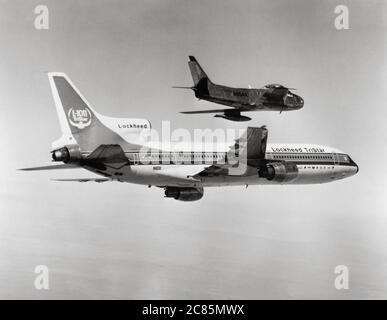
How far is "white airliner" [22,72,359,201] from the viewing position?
46969mm

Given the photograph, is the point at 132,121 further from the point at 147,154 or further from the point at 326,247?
the point at 326,247

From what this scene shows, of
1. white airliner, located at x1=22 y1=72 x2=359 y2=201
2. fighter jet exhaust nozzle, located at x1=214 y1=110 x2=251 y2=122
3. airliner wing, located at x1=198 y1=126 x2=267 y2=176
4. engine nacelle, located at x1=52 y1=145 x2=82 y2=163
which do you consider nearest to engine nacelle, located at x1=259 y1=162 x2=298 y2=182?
white airliner, located at x1=22 y1=72 x2=359 y2=201

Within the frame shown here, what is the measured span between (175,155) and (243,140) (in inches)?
221

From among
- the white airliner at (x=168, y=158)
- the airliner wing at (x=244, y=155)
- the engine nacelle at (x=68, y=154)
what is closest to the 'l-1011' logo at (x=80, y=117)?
the white airliner at (x=168, y=158)

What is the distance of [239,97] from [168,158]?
350 inches

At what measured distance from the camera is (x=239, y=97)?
5531 centimetres

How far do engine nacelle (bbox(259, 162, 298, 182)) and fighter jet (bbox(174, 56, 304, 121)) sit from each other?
14.8ft

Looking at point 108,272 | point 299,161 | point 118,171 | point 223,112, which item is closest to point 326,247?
point 299,161

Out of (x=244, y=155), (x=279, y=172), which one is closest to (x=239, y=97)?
(x=244, y=155)

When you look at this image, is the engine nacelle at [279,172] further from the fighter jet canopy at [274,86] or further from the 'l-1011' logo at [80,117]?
the 'l-1011' logo at [80,117]

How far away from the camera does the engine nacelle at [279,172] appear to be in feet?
179

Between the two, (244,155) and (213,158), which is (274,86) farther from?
(213,158)

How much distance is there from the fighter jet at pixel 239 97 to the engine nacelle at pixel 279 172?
14.8 feet
